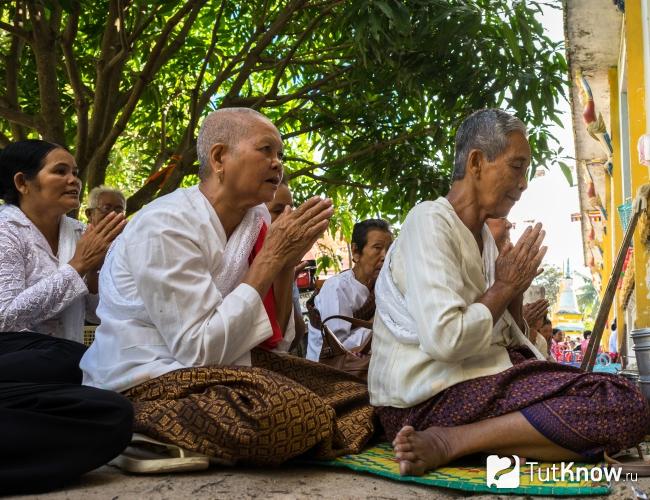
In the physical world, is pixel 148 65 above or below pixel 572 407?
above

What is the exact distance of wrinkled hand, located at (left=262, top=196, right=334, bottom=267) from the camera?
3.14m

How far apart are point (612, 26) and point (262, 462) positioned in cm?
941

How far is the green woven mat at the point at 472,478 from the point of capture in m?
2.66

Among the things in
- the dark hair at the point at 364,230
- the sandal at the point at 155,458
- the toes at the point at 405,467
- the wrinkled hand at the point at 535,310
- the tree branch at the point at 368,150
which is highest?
the tree branch at the point at 368,150

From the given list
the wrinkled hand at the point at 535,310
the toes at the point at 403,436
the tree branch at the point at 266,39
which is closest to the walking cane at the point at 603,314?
the wrinkled hand at the point at 535,310

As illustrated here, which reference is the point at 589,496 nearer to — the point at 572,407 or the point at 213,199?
the point at 572,407

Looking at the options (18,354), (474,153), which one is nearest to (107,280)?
(18,354)

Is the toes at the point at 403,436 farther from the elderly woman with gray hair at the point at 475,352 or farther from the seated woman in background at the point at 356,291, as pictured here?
the seated woman in background at the point at 356,291

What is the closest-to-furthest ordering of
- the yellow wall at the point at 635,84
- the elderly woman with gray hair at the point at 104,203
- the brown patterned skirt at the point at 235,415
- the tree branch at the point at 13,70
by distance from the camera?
the brown patterned skirt at the point at 235,415 → the elderly woman with gray hair at the point at 104,203 → the tree branch at the point at 13,70 → the yellow wall at the point at 635,84

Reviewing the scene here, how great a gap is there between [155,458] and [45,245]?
4.84ft

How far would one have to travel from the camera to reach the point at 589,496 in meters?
2.66

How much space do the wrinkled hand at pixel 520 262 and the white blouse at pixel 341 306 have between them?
2702 millimetres

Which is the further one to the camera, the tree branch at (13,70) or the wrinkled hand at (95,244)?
the tree branch at (13,70)

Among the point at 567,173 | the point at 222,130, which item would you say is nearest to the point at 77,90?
the point at 222,130
